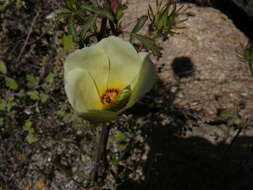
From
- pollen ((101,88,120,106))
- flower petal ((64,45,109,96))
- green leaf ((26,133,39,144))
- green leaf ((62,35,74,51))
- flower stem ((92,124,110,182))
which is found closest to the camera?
flower petal ((64,45,109,96))

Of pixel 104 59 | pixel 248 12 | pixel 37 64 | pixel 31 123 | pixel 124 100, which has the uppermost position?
pixel 104 59

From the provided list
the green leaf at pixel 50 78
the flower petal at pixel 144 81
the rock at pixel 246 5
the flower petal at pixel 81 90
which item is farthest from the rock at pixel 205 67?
the flower petal at pixel 144 81

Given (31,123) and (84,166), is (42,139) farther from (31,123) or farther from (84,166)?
(84,166)

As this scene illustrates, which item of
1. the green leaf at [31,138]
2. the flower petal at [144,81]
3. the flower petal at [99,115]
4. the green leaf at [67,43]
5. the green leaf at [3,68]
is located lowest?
the green leaf at [31,138]

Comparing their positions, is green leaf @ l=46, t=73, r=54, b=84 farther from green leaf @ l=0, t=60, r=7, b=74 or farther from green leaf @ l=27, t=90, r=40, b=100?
green leaf @ l=0, t=60, r=7, b=74

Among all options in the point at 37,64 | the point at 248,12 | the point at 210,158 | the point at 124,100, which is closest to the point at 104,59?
the point at 124,100

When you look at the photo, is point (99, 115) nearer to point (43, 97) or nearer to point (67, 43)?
point (43, 97)

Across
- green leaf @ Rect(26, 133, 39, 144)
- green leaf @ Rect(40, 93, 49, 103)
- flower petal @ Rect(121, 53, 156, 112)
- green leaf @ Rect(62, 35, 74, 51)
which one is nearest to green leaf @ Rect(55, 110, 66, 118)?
green leaf @ Rect(40, 93, 49, 103)

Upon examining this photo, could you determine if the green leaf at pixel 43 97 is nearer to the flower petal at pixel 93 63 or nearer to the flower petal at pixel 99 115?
the flower petal at pixel 93 63
